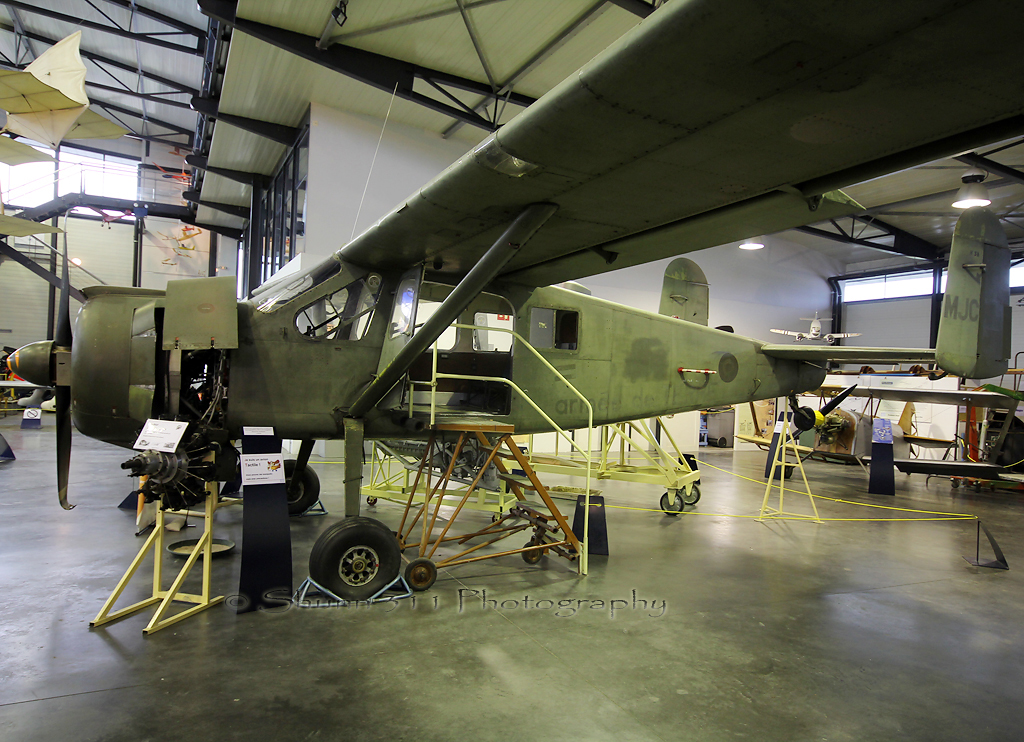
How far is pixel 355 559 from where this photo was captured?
4.57 m

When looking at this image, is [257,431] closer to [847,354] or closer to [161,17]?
[847,354]

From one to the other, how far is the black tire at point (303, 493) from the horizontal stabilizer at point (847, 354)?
6691mm

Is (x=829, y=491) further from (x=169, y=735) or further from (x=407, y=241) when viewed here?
(x=169, y=735)

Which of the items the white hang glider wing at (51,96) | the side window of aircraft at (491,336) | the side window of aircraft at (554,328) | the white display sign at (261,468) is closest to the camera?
the white display sign at (261,468)

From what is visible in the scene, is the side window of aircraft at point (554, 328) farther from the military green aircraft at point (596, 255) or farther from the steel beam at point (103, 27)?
the steel beam at point (103, 27)

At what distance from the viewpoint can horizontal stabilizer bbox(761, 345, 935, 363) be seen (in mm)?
8109

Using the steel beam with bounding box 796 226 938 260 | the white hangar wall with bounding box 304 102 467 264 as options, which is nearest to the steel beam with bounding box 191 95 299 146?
the white hangar wall with bounding box 304 102 467 264

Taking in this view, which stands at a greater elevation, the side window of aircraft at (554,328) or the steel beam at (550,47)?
the steel beam at (550,47)

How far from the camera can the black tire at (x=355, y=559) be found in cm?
444

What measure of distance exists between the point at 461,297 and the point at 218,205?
2118 centimetres

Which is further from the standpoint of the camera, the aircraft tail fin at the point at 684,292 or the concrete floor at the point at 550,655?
the aircraft tail fin at the point at 684,292

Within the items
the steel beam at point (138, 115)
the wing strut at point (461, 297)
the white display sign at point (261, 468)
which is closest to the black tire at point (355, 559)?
the white display sign at point (261, 468)

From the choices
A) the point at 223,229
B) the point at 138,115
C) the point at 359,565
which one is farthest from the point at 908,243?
the point at 138,115

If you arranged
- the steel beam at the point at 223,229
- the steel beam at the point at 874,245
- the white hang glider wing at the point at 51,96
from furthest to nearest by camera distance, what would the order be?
the steel beam at the point at 223,229, the steel beam at the point at 874,245, the white hang glider wing at the point at 51,96
